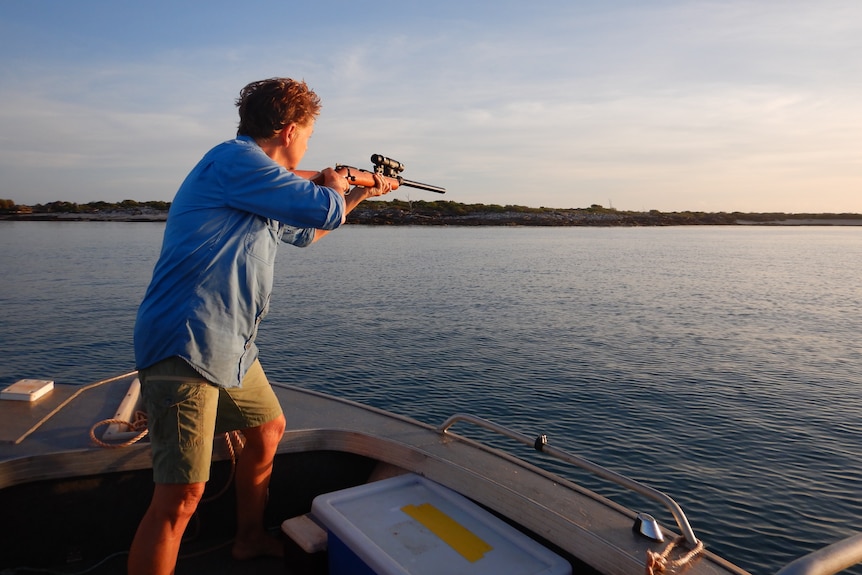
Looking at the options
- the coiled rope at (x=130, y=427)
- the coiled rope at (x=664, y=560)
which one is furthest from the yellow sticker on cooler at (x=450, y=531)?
the coiled rope at (x=130, y=427)

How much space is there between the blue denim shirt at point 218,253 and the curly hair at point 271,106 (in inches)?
6.6

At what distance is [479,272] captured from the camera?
30.3 metres

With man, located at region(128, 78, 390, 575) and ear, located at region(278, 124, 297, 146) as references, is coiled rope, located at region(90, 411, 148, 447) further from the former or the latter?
ear, located at region(278, 124, 297, 146)

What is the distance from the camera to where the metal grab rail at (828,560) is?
1.54 meters

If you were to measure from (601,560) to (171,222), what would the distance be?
2044 millimetres

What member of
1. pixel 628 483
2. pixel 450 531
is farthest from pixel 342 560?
pixel 628 483

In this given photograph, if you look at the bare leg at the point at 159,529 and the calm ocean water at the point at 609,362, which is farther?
the calm ocean water at the point at 609,362

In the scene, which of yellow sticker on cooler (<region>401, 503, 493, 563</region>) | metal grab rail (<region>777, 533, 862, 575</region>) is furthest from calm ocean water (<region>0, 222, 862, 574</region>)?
metal grab rail (<region>777, 533, 862, 575</region>)

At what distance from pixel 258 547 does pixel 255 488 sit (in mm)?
358

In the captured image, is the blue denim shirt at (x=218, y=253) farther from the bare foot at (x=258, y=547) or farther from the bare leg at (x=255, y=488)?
the bare foot at (x=258, y=547)

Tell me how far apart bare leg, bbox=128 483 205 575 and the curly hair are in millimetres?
1389

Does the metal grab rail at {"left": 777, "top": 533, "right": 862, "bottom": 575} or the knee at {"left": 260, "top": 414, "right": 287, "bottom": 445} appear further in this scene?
the knee at {"left": 260, "top": 414, "right": 287, "bottom": 445}

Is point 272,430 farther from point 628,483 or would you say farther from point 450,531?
point 628,483

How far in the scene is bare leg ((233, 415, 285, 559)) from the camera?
9.67ft
